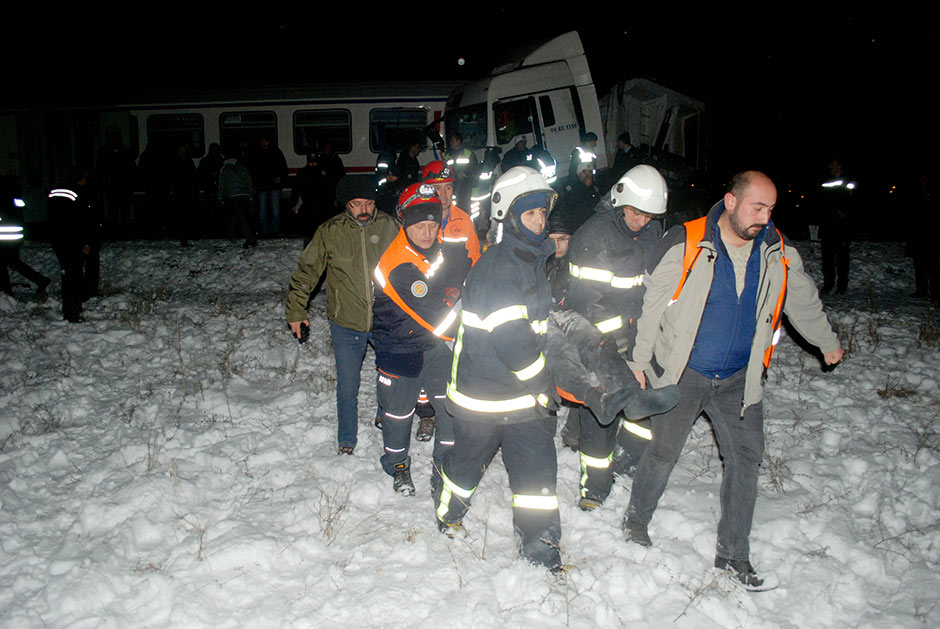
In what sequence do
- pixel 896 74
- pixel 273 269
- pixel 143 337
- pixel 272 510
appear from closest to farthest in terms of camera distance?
pixel 272 510
pixel 143 337
pixel 273 269
pixel 896 74

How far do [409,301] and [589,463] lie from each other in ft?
5.29

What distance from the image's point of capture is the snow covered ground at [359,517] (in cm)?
343

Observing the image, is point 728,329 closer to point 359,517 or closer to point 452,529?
point 452,529

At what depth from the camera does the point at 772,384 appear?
21.2 feet

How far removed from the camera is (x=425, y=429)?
5.52 meters

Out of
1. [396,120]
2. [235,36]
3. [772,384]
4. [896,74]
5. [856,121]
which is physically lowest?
[772,384]

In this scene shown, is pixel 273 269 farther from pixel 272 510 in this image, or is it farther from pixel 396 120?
pixel 272 510

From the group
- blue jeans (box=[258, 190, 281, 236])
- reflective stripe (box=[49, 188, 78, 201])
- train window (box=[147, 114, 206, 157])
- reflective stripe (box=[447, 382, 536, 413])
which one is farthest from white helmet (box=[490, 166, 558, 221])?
train window (box=[147, 114, 206, 157])

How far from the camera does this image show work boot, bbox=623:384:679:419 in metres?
3.21

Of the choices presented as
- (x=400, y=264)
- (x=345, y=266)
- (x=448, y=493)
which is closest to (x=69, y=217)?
(x=345, y=266)

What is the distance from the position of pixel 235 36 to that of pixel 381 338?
38068 millimetres

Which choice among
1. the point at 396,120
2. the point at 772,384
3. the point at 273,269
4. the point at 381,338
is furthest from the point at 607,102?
the point at 381,338

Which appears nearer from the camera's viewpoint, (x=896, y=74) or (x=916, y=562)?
(x=916, y=562)

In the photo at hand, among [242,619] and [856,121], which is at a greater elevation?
[856,121]
